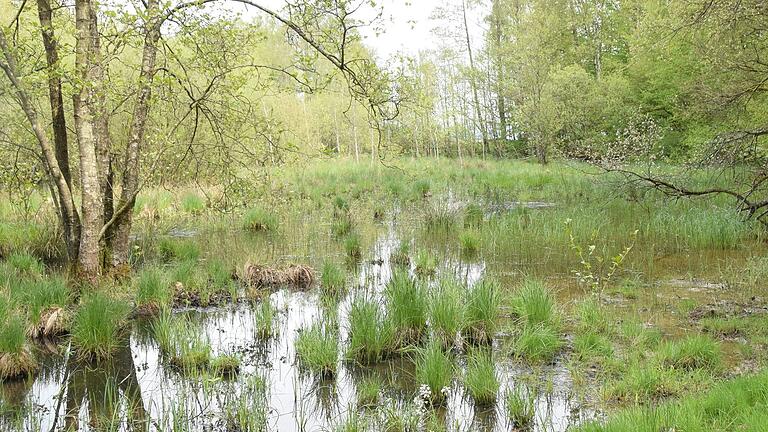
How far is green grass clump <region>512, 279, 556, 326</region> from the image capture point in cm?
587

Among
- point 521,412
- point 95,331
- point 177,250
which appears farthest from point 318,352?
point 177,250

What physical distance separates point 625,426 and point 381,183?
Result: 654 inches

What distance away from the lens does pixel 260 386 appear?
180 inches

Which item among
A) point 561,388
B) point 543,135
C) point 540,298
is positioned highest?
point 543,135

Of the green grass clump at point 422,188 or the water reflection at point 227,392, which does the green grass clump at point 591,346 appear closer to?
the water reflection at point 227,392

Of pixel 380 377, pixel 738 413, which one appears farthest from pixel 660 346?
pixel 380 377

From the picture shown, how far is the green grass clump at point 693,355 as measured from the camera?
15.6 ft

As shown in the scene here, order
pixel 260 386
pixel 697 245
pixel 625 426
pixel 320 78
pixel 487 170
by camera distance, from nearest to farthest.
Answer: pixel 625 426
pixel 260 386
pixel 320 78
pixel 697 245
pixel 487 170

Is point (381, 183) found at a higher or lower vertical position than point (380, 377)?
higher

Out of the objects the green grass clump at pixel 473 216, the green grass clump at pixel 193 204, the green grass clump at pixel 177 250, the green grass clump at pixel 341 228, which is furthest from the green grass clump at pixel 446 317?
the green grass clump at pixel 193 204

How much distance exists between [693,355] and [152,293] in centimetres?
582

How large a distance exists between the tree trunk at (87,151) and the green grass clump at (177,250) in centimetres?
214

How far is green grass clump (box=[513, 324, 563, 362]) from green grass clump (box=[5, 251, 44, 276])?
6.40 meters

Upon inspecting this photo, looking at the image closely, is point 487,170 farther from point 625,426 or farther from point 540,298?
point 625,426
